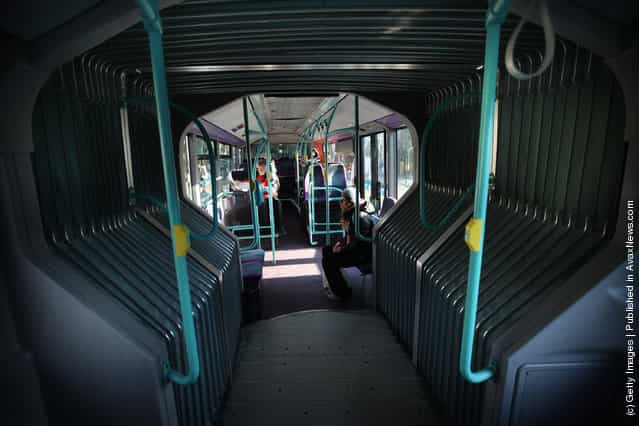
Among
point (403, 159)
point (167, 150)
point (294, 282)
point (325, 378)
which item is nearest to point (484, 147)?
point (167, 150)

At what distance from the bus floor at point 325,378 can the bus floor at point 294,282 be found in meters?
0.62

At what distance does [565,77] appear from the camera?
1792 mm

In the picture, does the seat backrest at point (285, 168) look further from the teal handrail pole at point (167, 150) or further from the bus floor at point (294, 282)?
the teal handrail pole at point (167, 150)

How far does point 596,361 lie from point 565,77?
54.0 inches

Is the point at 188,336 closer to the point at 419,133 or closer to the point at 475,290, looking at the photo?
the point at 475,290

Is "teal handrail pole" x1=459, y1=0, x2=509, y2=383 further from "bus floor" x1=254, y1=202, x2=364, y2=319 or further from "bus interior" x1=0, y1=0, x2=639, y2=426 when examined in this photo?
"bus floor" x1=254, y1=202, x2=364, y2=319

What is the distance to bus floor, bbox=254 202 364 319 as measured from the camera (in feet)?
13.9

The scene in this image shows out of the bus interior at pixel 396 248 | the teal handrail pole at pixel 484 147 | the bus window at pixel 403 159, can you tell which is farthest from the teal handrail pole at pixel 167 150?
the bus window at pixel 403 159

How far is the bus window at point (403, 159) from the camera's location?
700 cm

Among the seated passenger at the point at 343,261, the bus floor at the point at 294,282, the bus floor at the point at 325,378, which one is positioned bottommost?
the bus floor at the point at 294,282

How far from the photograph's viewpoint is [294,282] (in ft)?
16.6

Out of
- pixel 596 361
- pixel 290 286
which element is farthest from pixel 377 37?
pixel 290 286

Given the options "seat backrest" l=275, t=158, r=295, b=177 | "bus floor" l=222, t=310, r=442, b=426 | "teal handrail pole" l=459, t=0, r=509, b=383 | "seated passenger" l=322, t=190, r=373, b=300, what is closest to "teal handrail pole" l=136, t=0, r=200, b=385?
"teal handrail pole" l=459, t=0, r=509, b=383

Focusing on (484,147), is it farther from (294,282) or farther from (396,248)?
(294,282)
